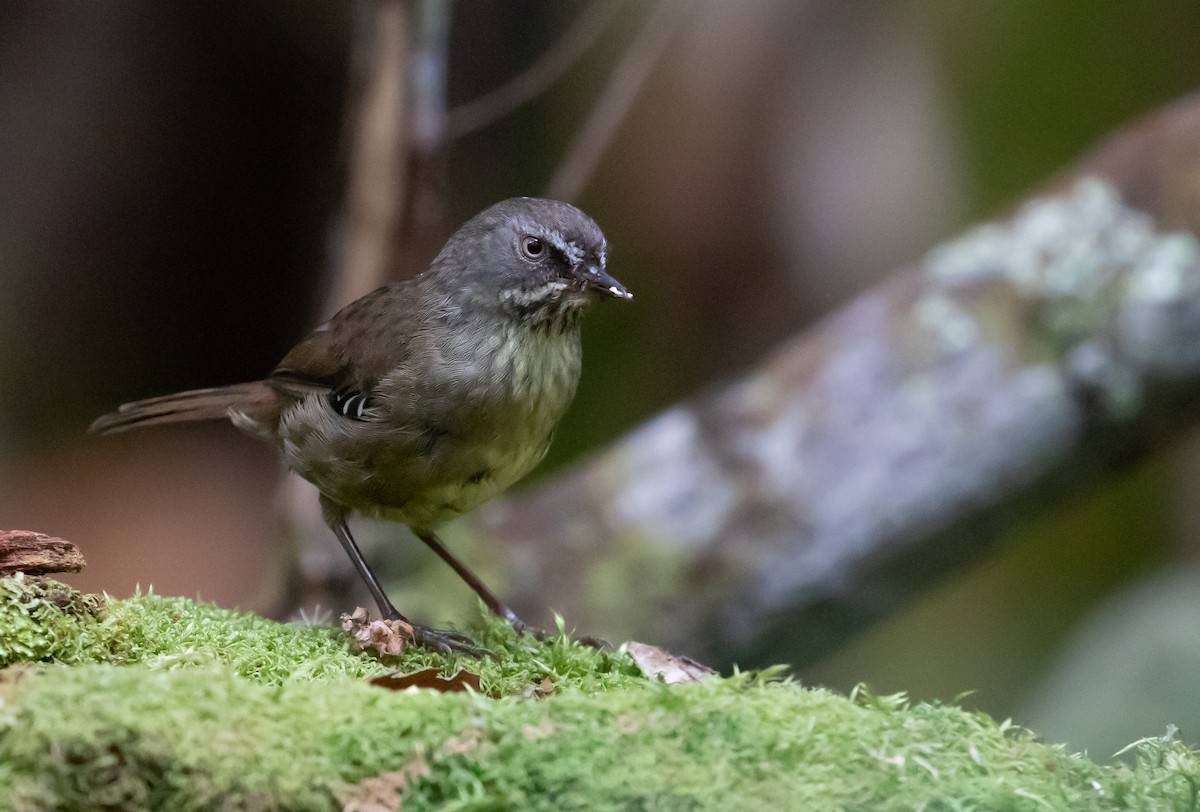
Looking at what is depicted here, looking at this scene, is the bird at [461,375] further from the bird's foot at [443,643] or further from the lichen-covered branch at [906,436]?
the lichen-covered branch at [906,436]

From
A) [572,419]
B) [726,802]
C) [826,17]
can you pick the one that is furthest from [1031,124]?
[726,802]

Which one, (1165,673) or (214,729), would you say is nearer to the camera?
(214,729)

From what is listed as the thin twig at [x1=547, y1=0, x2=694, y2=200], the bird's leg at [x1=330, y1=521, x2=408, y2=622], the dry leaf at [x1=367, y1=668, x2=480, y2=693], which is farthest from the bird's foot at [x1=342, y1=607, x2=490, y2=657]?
the thin twig at [x1=547, y1=0, x2=694, y2=200]

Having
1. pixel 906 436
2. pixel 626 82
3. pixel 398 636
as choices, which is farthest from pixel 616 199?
pixel 398 636

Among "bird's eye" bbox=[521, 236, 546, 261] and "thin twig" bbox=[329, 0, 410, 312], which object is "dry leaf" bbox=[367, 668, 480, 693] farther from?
"thin twig" bbox=[329, 0, 410, 312]

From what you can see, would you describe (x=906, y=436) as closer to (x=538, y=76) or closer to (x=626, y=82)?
(x=538, y=76)

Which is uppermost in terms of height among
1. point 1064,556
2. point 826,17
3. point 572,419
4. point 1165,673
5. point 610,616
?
point 826,17

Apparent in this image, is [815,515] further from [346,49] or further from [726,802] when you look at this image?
[346,49]
